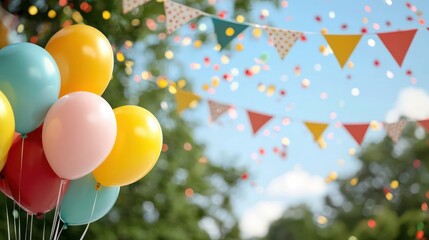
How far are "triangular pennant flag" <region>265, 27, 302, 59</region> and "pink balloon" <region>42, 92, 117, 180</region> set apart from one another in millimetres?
1293

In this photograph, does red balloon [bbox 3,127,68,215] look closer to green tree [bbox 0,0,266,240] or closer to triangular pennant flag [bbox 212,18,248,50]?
triangular pennant flag [bbox 212,18,248,50]

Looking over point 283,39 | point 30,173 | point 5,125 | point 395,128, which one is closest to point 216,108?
point 283,39

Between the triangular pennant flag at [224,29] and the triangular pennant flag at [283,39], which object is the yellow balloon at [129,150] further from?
the triangular pennant flag at [283,39]

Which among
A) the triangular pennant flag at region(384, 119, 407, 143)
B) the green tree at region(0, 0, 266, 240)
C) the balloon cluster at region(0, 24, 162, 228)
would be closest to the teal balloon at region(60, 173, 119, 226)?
the balloon cluster at region(0, 24, 162, 228)

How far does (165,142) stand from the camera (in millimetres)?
5617

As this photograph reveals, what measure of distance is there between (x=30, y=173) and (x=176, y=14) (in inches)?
51.5

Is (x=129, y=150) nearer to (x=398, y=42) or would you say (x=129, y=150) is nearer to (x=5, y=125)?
(x=5, y=125)

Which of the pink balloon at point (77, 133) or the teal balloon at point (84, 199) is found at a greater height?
the pink balloon at point (77, 133)

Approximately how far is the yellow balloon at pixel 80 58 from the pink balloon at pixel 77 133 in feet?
0.37

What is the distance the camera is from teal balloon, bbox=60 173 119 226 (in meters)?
2.58

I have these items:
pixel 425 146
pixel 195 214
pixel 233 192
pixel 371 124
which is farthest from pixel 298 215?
pixel 371 124

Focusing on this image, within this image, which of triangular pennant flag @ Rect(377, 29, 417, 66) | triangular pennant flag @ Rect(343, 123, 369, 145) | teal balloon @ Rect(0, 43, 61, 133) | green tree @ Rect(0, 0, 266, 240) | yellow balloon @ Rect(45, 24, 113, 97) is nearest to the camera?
teal balloon @ Rect(0, 43, 61, 133)

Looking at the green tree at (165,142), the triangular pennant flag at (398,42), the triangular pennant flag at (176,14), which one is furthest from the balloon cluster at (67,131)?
the green tree at (165,142)

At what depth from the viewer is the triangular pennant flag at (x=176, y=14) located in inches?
135
